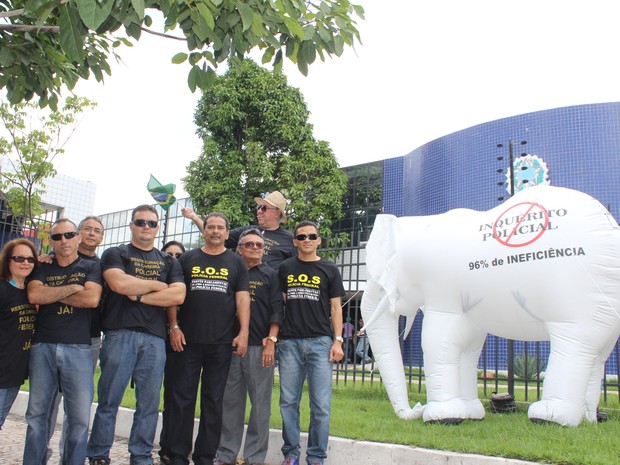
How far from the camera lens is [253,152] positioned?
47.8 feet

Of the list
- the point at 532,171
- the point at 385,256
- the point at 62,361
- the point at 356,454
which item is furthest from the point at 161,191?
the point at 532,171

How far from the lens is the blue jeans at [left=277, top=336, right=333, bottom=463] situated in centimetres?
414

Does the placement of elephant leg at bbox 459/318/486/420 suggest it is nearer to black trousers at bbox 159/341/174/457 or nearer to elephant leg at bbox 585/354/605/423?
elephant leg at bbox 585/354/605/423

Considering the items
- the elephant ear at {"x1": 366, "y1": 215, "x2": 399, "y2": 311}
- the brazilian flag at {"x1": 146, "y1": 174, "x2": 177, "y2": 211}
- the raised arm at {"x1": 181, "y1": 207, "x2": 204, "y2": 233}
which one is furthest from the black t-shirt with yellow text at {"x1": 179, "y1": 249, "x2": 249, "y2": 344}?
the brazilian flag at {"x1": 146, "y1": 174, "x2": 177, "y2": 211}

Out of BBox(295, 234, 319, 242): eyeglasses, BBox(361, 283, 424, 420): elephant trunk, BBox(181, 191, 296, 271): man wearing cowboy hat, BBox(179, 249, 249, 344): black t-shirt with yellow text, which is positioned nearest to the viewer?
BBox(179, 249, 249, 344): black t-shirt with yellow text

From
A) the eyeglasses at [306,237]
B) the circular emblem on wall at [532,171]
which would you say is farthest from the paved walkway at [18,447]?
the circular emblem on wall at [532,171]

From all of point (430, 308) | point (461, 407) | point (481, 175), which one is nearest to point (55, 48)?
point (430, 308)

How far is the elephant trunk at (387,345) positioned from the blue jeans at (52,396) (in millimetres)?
2815

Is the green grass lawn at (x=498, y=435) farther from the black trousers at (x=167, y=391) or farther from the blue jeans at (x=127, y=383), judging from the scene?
the blue jeans at (x=127, y=383)

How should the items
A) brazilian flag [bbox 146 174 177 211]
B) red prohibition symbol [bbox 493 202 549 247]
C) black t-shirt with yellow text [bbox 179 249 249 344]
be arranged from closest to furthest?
black t-shirt with yellow text [bbox 179 249 249 344] → red prohibition symbol [bbox 493 202 549 247] → brazilian flag [bbox 146 174 177 211]

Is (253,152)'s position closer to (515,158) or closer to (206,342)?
(515,158)

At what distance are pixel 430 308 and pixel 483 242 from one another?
770mm

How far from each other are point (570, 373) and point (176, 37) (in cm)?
369

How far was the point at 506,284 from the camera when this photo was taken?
480cm
